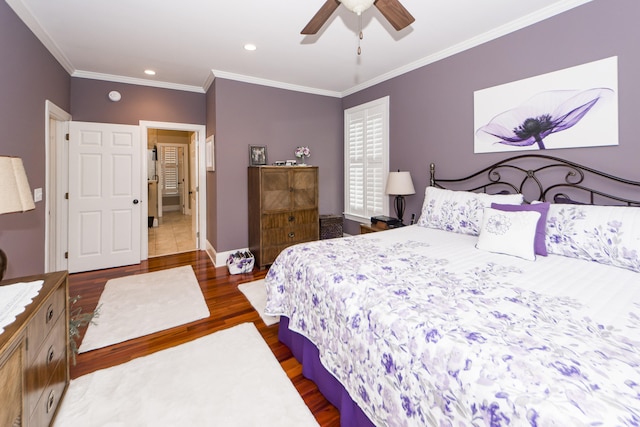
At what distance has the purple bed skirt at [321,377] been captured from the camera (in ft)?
4.68

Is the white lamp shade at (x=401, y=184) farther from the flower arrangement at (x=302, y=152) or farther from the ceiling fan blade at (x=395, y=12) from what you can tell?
the ceiling fan blade at (x=395, y=12)

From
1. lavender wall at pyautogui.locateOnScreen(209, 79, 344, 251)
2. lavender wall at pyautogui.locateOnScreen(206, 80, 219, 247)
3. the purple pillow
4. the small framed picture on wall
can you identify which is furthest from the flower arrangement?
the purple pillow

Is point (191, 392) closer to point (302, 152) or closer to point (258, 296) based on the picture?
point (258, 296)

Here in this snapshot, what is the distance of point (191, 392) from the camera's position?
69.8 inches

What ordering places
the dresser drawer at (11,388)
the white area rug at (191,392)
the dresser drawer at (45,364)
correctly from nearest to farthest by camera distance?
the dresser drawer at (11,388), the dresser drawer at (45,364), the white area rug at (191,392)

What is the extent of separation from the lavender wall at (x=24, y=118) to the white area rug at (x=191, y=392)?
4.73 ft

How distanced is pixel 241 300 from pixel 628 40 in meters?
3.95

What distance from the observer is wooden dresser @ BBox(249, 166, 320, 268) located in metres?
4.00

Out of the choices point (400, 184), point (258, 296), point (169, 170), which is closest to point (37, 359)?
point (258, 296)

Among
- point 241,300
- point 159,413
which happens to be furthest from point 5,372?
point 241,300

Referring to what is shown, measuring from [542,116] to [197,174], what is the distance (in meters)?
4.69

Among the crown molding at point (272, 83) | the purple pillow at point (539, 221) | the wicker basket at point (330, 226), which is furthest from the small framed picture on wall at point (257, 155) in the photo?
the purple pillow at point (539, 221)

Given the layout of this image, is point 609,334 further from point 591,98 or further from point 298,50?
Answer: point 298,50

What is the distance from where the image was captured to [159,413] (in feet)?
5.31
